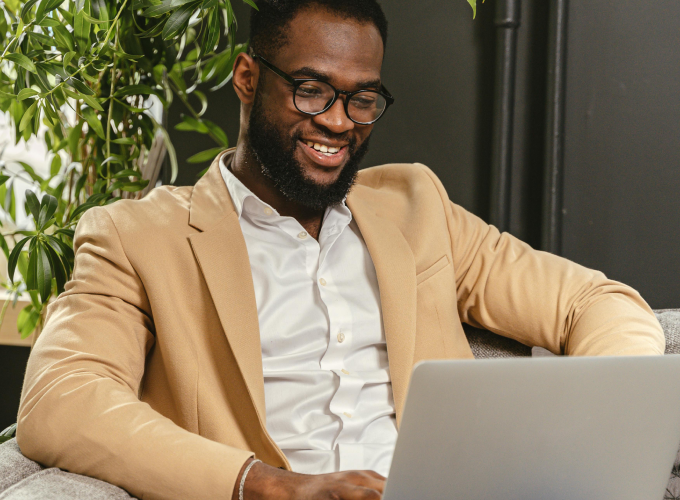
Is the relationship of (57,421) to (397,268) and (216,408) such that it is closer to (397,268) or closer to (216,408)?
(216,408)

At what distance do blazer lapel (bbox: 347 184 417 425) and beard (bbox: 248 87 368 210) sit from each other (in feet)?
0.26

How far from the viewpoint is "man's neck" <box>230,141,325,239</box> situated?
149 cm

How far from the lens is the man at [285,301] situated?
105 centimetres

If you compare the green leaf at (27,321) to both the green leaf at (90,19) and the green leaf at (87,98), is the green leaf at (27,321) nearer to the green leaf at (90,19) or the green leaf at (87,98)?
the green leaf at (87,98)

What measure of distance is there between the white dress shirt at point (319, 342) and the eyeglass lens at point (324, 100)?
223 millimetres

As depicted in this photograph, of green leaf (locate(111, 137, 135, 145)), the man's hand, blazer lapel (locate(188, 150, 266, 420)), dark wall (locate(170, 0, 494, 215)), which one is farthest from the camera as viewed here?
dark wall (locate(170, 0, 494, 215))

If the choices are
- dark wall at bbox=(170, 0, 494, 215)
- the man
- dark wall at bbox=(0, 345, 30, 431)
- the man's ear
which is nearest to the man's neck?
the man

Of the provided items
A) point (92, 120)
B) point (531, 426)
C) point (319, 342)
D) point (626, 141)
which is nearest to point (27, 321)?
point (92, 120)

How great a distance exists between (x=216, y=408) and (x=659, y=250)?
1333 mm

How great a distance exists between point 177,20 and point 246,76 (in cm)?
19

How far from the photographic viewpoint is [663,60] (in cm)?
183

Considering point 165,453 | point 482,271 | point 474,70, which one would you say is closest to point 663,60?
point 474,70

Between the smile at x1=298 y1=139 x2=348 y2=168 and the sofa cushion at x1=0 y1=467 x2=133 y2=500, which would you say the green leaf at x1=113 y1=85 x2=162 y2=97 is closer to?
the smile at x1=298 y1=139 x2=348 y2=168

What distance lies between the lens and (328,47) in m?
1.38
